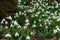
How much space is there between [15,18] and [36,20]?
0.67 m

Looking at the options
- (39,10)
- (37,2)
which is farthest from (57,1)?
(39,10)

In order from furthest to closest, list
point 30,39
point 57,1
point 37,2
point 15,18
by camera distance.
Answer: point 57,1 → point 37,2 → point 15,18 → point 30,39

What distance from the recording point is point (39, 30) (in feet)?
21.6

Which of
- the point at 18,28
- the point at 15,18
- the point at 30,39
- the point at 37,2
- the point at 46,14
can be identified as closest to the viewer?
the point at 30,39

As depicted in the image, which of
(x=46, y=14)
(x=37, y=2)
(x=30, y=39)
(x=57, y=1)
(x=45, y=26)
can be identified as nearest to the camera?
(x=30, y=39)

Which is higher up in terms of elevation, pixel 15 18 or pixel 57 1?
pixel 15 18

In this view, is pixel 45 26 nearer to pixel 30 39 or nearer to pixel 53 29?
pixel 53 29

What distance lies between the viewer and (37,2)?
9.22m

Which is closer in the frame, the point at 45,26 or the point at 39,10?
the point at 45,26

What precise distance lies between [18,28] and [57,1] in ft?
13.2

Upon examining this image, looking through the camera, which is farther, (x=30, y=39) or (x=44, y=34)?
(x=44, y=34)

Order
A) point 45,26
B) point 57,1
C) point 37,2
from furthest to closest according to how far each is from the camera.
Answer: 1. point 57,1
2. point 37,2
3. point 45,26

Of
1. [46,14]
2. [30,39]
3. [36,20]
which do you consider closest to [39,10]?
[46,14]

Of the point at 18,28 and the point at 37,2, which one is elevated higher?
the point at 18,28
